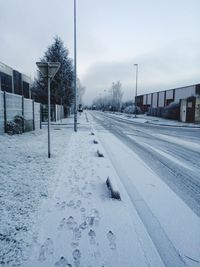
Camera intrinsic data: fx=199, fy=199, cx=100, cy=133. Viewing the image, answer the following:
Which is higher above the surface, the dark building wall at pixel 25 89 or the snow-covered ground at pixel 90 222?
the dark building wall at pixel 25 89

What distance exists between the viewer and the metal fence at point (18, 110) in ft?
36.4

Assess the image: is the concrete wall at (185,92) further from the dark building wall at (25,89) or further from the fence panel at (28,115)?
the fence panel at (28,115)

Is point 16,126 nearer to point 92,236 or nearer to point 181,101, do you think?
point 92,236

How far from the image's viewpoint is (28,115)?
14609mm

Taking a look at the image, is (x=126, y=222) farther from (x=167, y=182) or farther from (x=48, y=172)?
(x=48, y=172)

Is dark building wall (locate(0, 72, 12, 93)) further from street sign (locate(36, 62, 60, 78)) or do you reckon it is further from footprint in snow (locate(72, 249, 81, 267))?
footprint in snow (locate(72, 249, 81, 267))

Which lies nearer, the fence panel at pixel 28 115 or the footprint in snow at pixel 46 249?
the footprint in snow at pixel 46 249

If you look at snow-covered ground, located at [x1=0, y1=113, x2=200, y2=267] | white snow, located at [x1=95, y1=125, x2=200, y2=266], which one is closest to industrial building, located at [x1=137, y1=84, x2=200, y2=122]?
white snow, located at [x1=95, y1=125, x2=200, y2=266]

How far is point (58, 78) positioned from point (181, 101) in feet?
69.3

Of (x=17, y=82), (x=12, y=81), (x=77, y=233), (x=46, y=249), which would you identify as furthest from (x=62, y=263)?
(x=17, y=82)

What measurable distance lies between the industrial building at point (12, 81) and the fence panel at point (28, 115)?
20.5 ft

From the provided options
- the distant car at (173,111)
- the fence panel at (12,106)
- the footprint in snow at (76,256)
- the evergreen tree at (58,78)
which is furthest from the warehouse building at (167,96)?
the footprint in snow at (76,256)

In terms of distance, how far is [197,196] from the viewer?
4473 millimetres

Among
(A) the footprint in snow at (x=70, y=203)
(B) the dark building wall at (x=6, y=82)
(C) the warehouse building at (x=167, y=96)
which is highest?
(C) the warehouse building at (x=167, y=96)
